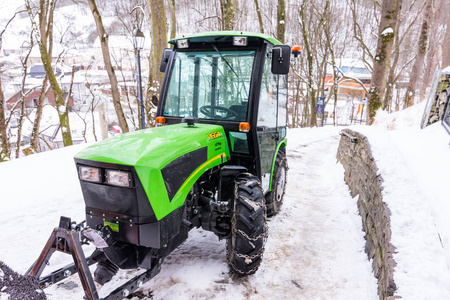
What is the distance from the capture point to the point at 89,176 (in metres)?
2.31

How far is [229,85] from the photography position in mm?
3365

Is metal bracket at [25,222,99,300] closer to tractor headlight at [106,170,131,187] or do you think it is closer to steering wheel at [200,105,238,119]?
tractor headlight at [106,170,131,187]

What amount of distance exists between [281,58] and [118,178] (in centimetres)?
200

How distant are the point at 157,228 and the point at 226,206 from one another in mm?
844

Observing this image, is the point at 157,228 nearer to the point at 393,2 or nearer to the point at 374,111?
the point at 374,111

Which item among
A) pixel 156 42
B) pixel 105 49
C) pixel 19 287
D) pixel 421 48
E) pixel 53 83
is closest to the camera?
pixel 19 287

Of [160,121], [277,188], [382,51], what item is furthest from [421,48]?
[160,121]

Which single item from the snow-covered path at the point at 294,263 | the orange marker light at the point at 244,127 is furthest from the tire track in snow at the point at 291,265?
the orange marker light at the point at 244,127

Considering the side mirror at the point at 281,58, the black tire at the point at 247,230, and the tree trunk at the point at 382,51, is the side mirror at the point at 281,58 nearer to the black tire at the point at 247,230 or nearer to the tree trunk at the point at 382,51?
the black tire at the point at 247,230

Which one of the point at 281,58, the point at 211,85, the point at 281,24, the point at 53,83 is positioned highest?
the point at 281,24

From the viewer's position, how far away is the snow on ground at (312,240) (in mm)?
2426

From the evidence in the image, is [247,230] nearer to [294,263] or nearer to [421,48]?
[294,263]

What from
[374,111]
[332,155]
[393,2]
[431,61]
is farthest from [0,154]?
[431,61]

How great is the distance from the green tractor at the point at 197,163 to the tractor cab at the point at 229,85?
1 centimetres
